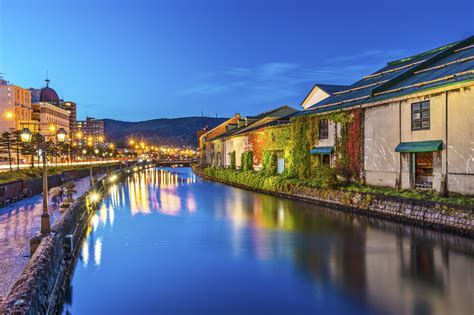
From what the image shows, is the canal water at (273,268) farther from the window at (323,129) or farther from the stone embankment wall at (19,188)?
the window at (323,129)

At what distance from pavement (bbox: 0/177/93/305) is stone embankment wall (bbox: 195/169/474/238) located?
54.9 ft

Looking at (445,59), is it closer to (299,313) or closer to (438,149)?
(438,149)

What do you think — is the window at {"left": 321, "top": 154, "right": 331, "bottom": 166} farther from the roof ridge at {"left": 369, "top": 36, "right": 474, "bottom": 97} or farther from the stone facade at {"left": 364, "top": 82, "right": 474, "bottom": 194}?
the roof ridge at {"left": 369, "top": 36, "right": 474, "bottom": 97}

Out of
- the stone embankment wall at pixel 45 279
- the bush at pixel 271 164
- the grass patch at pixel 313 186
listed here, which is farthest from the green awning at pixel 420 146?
the bush at pixel 271 164

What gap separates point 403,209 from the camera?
22.4 meters

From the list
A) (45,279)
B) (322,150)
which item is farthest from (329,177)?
(45,279)

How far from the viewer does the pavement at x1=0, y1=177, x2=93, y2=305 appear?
11.8 meters

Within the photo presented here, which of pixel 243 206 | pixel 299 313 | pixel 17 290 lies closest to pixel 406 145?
pixel 243 206

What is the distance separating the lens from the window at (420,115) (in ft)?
78.1

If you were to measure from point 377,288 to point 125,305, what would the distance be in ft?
24.1

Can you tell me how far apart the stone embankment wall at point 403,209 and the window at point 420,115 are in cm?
447

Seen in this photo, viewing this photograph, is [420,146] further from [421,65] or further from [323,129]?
[323,129]

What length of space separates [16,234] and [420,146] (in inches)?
804

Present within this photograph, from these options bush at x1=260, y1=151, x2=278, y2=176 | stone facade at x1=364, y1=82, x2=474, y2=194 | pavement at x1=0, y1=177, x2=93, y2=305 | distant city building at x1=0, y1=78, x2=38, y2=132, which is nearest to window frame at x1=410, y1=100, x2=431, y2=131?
stone facade at x1=364, y1=82, x2=474, y2=194
